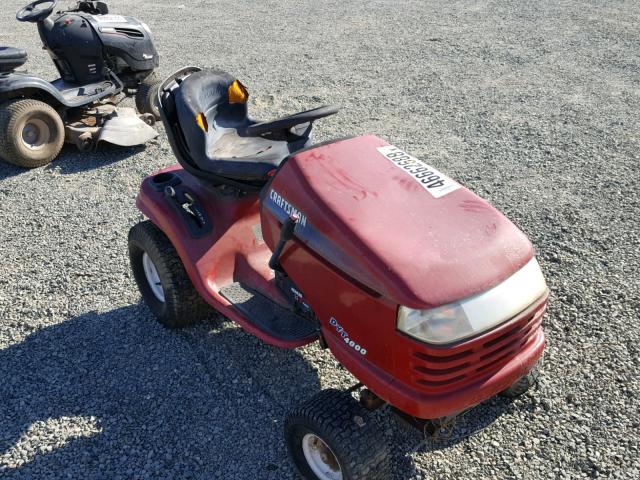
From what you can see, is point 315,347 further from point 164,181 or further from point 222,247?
point 164,181

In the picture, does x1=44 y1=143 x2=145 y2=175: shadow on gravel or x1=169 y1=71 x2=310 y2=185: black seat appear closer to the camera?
x1=169 y1=71 x2=310 y2=185: black seat

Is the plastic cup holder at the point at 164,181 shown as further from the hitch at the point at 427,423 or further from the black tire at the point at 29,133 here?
the black tire at the point at 29,133

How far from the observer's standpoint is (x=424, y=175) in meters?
2.64

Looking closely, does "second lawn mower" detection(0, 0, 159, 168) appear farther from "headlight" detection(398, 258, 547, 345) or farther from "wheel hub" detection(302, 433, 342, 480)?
"headlight" detection(398, 258, 547, 345)

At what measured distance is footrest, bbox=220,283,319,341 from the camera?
2.76 m

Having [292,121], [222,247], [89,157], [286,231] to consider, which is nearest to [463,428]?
[286,231]

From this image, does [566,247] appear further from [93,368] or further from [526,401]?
[93,368]

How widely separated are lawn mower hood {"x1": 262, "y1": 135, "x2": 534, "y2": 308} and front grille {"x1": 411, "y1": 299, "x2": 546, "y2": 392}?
18cm

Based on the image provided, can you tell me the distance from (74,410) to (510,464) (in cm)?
205

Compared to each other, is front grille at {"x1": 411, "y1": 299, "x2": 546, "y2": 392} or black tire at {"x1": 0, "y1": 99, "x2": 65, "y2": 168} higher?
front grille at {"x1": 411, "y1": 299, "x2": 546, "y2": 392}

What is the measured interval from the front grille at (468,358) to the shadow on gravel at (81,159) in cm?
416

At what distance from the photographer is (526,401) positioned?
3.01 m

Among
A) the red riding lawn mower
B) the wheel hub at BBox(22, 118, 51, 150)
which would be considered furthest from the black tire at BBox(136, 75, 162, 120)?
the red riding lawn mower

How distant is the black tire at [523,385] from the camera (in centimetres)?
289
